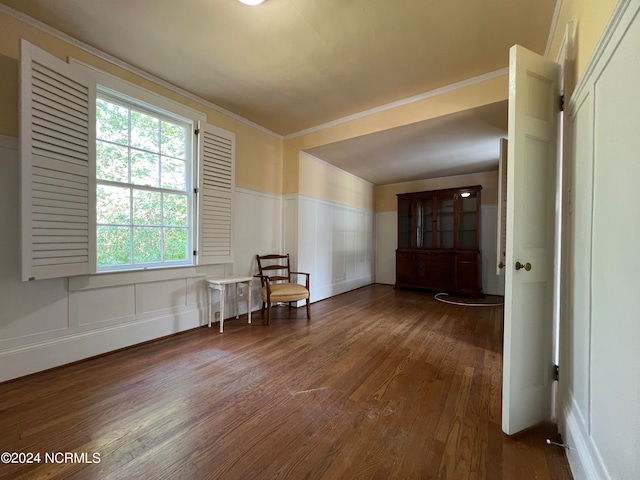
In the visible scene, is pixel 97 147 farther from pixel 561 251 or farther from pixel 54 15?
pixel 561 251

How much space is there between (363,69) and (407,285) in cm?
429

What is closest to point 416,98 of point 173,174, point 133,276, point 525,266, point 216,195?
point 525,266

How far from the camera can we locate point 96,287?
2320mm

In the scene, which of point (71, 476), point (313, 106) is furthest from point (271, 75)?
point (71, 476)

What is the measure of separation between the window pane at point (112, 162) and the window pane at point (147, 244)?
1.70ft

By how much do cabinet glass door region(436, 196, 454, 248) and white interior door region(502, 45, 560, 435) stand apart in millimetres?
3838

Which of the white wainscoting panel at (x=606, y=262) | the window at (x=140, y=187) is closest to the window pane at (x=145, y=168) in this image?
the window at (x=140, y=187)

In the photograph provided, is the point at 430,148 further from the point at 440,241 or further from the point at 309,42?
the point at 309,42

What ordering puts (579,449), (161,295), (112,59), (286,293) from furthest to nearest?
(286,293), (161,295), (112,59), (579,449)

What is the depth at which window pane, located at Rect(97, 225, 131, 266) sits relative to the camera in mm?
2408

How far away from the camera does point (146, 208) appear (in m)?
2.69

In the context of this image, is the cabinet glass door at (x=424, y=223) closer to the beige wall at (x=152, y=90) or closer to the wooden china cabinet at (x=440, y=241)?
the wooden china cabinet at (x=440, y=241)

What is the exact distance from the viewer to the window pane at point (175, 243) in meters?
2.88

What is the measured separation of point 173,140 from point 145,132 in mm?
287
